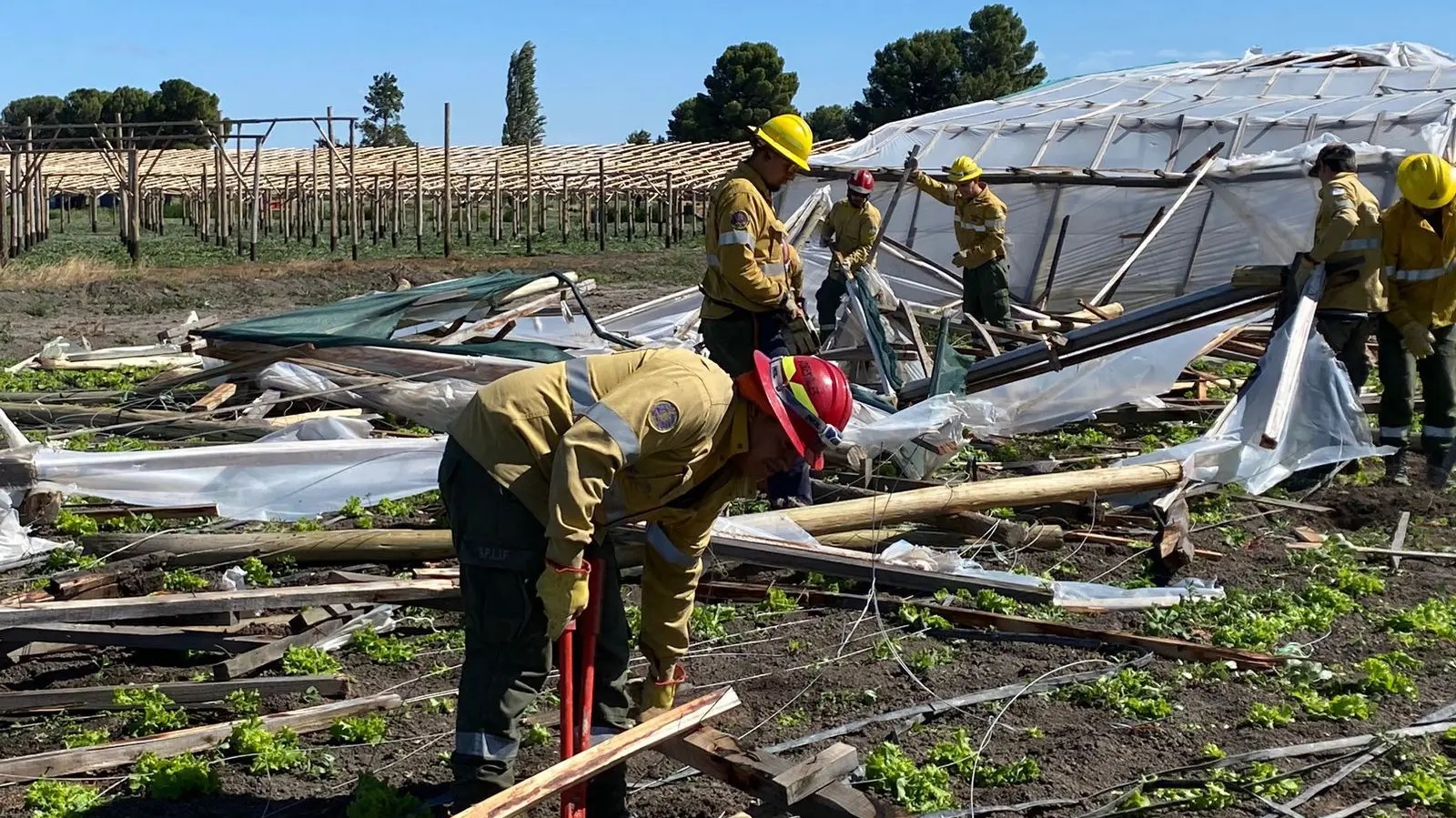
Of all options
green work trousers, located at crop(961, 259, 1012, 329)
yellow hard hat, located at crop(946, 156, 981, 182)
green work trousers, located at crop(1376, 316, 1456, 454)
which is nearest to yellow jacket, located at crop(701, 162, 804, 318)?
green work trousers, located at crop(1376, 316, 1456, 454)

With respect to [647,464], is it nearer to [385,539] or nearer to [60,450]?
[385,539]

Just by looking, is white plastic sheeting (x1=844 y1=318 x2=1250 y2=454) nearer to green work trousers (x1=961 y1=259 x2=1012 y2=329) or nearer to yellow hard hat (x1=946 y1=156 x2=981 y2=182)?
green work trousers (x1=961 y1=259 x2=1012 y2=329)

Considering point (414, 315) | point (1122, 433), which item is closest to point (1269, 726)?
point (1122, 433)

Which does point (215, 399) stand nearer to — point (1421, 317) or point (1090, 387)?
point (1090, 387)

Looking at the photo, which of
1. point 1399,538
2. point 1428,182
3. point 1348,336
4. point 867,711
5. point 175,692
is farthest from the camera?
point 1348,336

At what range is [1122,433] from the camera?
10172 millimetres

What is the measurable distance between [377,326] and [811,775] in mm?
8565

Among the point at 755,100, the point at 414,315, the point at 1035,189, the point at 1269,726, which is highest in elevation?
the point at 755,100

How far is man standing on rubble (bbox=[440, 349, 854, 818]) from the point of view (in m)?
3.56

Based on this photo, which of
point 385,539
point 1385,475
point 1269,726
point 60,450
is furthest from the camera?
point 1385,475

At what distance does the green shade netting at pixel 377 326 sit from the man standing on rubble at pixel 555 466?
6.67 meters

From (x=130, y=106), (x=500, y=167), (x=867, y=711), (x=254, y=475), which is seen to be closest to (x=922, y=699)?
(x=867, y=711)

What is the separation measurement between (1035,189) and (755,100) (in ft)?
153

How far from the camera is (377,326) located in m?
11.6
